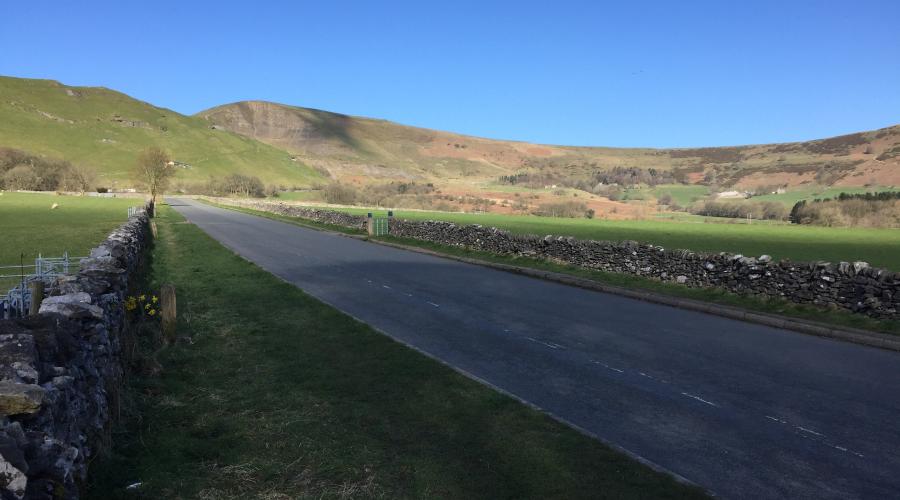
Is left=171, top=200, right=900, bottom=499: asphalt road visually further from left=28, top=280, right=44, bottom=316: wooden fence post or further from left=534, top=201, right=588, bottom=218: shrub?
left=534, top=201, right=588, bottom=218: shrub

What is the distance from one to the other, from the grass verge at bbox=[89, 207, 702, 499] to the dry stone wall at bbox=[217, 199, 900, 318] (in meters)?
10.4

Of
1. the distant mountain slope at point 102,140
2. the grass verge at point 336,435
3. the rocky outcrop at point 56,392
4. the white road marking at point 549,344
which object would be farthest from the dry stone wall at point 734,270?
the distant mountain slope at point 102,140

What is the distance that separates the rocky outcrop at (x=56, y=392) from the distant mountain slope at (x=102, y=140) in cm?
14807

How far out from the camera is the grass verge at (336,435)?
4.71m

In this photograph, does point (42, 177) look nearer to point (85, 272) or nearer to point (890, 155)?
point (85, 272)

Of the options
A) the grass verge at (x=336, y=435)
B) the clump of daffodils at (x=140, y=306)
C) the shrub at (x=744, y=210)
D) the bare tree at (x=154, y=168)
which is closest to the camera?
the grass verge at (x=336, y=435)

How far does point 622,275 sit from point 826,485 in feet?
46.3

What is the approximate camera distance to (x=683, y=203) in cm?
12338

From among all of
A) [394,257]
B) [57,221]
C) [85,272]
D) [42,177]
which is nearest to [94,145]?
[42,177]

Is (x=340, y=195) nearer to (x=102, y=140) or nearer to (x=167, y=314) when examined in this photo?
(x=167, y=314)

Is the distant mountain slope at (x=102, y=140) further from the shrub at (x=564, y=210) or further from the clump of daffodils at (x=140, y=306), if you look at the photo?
the clump of daffodils at (x=140, y=306)

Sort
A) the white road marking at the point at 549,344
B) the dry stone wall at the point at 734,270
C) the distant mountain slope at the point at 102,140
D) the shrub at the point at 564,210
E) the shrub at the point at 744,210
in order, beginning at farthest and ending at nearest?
the distant mountain slope at the point at 102,140 → the shrub at the point at 564,210 → the shrub at the point at 744,210 → the dry stone wall at the point at 734,270 → the white road marking at the point at 549,344

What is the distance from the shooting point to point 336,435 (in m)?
5.73

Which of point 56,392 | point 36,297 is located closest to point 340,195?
point 36,297
